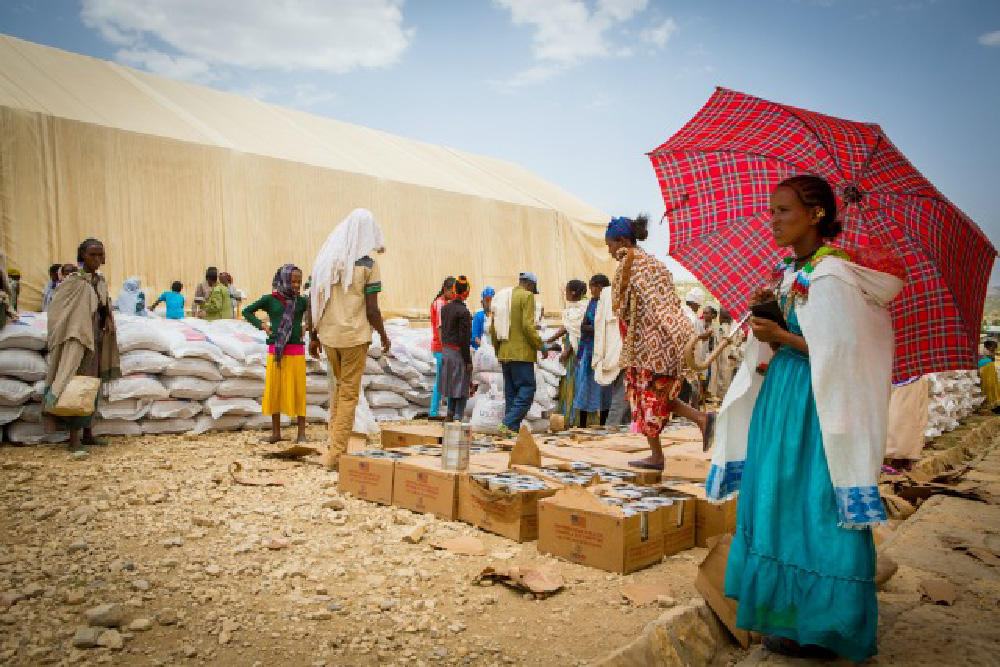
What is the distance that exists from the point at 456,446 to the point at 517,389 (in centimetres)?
343

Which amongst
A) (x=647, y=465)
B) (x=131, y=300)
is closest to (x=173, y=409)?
(x=131, y=300)

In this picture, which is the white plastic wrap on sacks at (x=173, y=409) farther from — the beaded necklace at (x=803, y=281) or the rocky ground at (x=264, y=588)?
the beaded necklace at (x=803, y=281)

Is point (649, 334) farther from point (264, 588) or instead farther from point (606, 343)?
point (264, 588)

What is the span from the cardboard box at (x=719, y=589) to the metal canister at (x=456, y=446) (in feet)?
5.40

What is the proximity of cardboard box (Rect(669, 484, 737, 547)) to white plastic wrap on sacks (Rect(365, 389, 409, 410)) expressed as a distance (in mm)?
4812

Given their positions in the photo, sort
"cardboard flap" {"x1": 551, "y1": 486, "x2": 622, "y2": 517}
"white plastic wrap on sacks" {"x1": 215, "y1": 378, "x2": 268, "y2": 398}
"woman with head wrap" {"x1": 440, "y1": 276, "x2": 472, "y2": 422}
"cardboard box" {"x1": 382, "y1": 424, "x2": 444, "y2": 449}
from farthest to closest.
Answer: "woman with head wrap" {"x1": 440, "y1": 276, "x2": 472, "y2": 422}
"white plastic wrap on sacks" {"x1": 215, "y1": 378, "x2": 268, "y2": 398}
"cardboard box" {"x1": 382, "y1": 424, "x2": 444, "y2": 449}
"cardboard flap" {"x1": 551, "y1": 486, "x2": 622, "y2": 517}

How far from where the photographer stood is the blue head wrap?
4.59m

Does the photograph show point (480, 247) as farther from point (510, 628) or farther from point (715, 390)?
point (510, 628)

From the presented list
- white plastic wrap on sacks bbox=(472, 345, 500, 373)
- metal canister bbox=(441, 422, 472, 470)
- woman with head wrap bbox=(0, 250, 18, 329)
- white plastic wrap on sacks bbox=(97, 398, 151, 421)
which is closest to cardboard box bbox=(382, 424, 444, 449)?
metal canister bbox=(441, 422, 472, 470)

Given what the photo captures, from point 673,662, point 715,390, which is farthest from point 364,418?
point 715,390

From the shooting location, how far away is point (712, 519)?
357cm

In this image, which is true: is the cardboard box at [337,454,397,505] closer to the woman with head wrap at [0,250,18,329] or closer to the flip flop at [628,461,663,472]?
the flip flop at [628,461,663,472]

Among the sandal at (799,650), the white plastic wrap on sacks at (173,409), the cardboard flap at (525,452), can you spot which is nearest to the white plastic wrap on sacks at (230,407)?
the white plastic wrap on sacks at (173,409)

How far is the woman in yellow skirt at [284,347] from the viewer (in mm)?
6070
